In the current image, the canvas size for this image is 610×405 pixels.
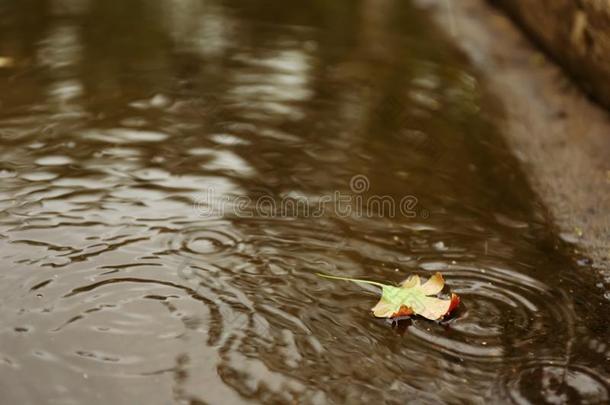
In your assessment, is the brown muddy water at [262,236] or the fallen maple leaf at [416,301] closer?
the brown muddy water at [262,236]

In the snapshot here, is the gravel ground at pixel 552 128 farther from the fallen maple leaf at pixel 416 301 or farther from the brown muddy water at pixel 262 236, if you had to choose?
the fallen maple leaf at pixel 416 301

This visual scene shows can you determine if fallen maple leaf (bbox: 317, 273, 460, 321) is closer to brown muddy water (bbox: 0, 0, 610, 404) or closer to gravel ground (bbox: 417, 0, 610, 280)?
brown muddy water (bbox: 0, 0, 610, 404)

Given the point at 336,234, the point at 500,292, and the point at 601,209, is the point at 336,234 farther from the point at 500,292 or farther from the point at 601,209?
the point at 601,209

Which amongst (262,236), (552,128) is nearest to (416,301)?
(262,236)

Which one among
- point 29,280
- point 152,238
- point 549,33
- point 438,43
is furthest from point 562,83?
point 29,280

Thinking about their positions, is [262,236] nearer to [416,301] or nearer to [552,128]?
[416,301]

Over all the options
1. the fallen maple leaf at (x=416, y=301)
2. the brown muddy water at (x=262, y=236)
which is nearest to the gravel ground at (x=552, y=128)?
the brown muddy water at (x=262, y=236)
